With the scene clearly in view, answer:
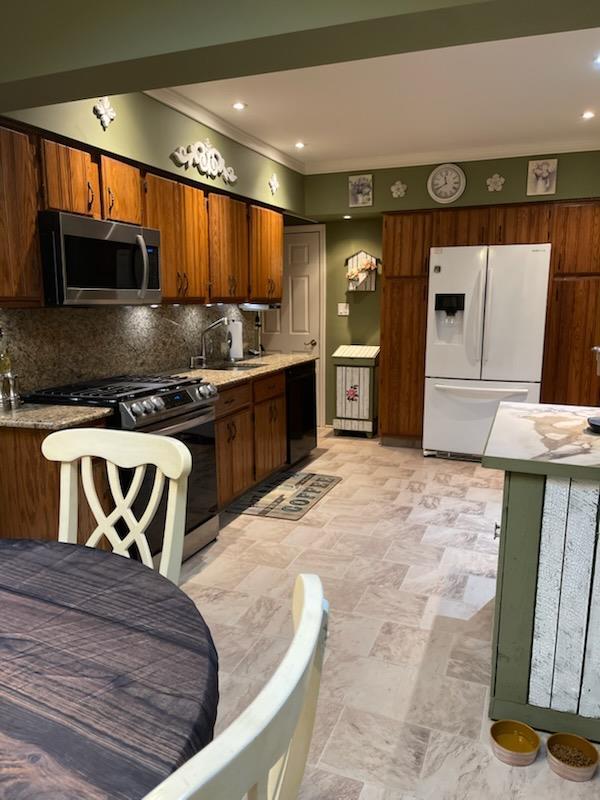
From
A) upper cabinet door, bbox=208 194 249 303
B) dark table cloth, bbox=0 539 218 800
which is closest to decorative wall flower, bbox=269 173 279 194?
upper cabinet door, bbox=208 194 249 303

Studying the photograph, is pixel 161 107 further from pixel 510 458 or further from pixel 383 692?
pixel 383 692

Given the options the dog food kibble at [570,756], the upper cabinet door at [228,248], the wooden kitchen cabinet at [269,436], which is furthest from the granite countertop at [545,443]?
the upper cabinet door at [228,248]

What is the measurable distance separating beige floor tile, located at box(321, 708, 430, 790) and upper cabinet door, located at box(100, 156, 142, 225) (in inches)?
103

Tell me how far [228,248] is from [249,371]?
3.09 feet

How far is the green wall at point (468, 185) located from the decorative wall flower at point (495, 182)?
27 mm

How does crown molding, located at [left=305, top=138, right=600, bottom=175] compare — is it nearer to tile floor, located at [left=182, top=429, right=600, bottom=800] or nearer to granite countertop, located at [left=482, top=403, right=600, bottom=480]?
tile floor, located at [left=182, top=429, right=600, bottom=800]

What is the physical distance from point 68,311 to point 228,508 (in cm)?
168

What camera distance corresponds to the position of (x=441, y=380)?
5.05 meters

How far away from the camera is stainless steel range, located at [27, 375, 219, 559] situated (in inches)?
107

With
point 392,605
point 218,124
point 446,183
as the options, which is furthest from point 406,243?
point 392,605

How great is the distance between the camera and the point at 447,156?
16.4 ft

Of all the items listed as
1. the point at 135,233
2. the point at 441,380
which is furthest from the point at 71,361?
the point at 441,380

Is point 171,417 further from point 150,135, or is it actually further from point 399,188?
point 399,188

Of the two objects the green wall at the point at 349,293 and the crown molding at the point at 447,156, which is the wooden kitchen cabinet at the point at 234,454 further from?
the crown molding at the point at 447,156
